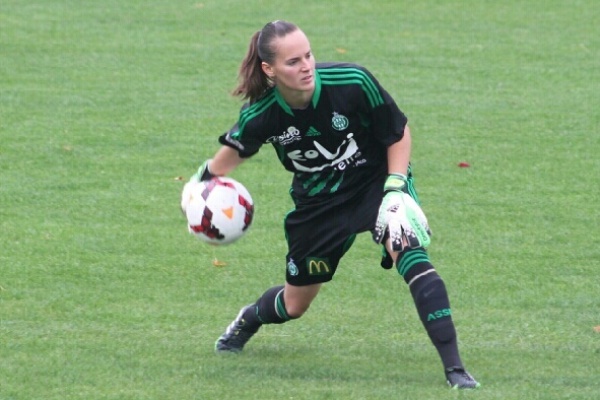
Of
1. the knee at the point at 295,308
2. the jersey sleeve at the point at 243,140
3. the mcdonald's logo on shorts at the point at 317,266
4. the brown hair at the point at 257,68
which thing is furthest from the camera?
the knee at the point at 295,308

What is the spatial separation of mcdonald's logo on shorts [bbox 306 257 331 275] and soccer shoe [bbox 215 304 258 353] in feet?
1.72

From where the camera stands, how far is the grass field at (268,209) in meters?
6.15

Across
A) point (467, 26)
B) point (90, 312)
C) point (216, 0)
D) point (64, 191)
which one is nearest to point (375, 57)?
point (467, 26)

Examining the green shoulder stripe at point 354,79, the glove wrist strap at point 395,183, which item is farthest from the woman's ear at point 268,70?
the glove wrist strap at point 395,183

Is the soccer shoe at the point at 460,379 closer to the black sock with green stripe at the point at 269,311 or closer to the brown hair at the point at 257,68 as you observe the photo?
the black sock with green stripe at the point at 269,311

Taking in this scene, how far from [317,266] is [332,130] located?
2.35 ft

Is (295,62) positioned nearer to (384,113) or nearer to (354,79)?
(354,79)

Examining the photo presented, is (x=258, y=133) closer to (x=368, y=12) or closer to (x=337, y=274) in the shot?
(x=337, y=274)

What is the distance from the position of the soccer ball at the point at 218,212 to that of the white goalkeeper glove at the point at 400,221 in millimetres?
751

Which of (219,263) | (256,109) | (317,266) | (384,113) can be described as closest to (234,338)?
(317,266)

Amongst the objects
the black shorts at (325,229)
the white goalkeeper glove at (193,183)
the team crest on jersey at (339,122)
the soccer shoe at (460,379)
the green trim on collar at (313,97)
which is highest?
the green trim on collar at (313,97)

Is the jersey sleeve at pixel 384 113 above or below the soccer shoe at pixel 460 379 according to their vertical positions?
above

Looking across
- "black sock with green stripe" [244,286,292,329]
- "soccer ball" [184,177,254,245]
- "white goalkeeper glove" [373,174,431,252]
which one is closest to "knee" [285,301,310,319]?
"black sock with green stripe" [244,286,292,329]

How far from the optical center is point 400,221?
5.59 m
